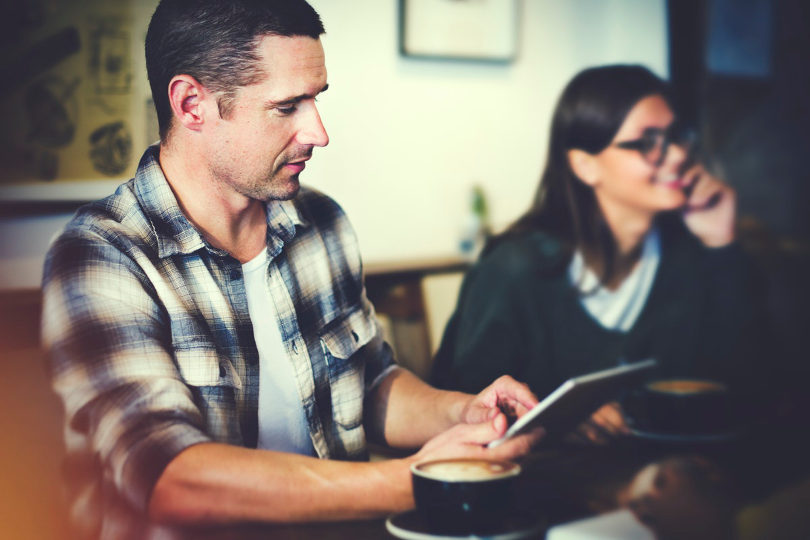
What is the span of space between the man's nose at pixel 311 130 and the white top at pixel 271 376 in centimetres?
16

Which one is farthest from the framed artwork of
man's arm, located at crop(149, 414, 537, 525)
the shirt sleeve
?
man's arm, located at crop(149, 414, 537, 525)

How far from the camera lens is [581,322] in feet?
4.60

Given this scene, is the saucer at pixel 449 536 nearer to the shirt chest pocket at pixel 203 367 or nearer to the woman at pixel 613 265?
the shirt chest pocket at pixel 203 367

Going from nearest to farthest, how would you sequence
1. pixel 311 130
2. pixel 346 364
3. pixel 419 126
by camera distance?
pixel 311 130 < pixel 346 364 < pixel 419 126

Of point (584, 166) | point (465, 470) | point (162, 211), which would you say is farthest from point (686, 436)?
point (162, 211)

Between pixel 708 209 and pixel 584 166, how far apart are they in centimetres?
38

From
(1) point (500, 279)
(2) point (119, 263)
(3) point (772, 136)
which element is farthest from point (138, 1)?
(3) point (772, 136)

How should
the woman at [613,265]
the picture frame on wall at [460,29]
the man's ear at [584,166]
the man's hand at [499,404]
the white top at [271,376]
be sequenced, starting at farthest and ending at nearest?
the man's ear at [584,166], the woman at [613,265], the picture frame on wall at [460,29], the man's hand at [499,404], the white top at [271,376]

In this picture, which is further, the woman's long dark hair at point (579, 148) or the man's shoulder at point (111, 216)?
the woman's long dark hair at point (579, 148)

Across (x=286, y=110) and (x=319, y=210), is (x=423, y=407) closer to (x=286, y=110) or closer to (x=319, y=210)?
(x=319, y=210)

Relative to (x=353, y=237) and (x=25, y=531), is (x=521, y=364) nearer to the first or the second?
(x=353, y=237)

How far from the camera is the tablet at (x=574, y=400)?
0.83 meters

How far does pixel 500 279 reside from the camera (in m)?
1.37

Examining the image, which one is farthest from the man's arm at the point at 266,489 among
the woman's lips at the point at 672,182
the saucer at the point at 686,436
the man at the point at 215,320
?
the woman's lips at the point at 672,182
